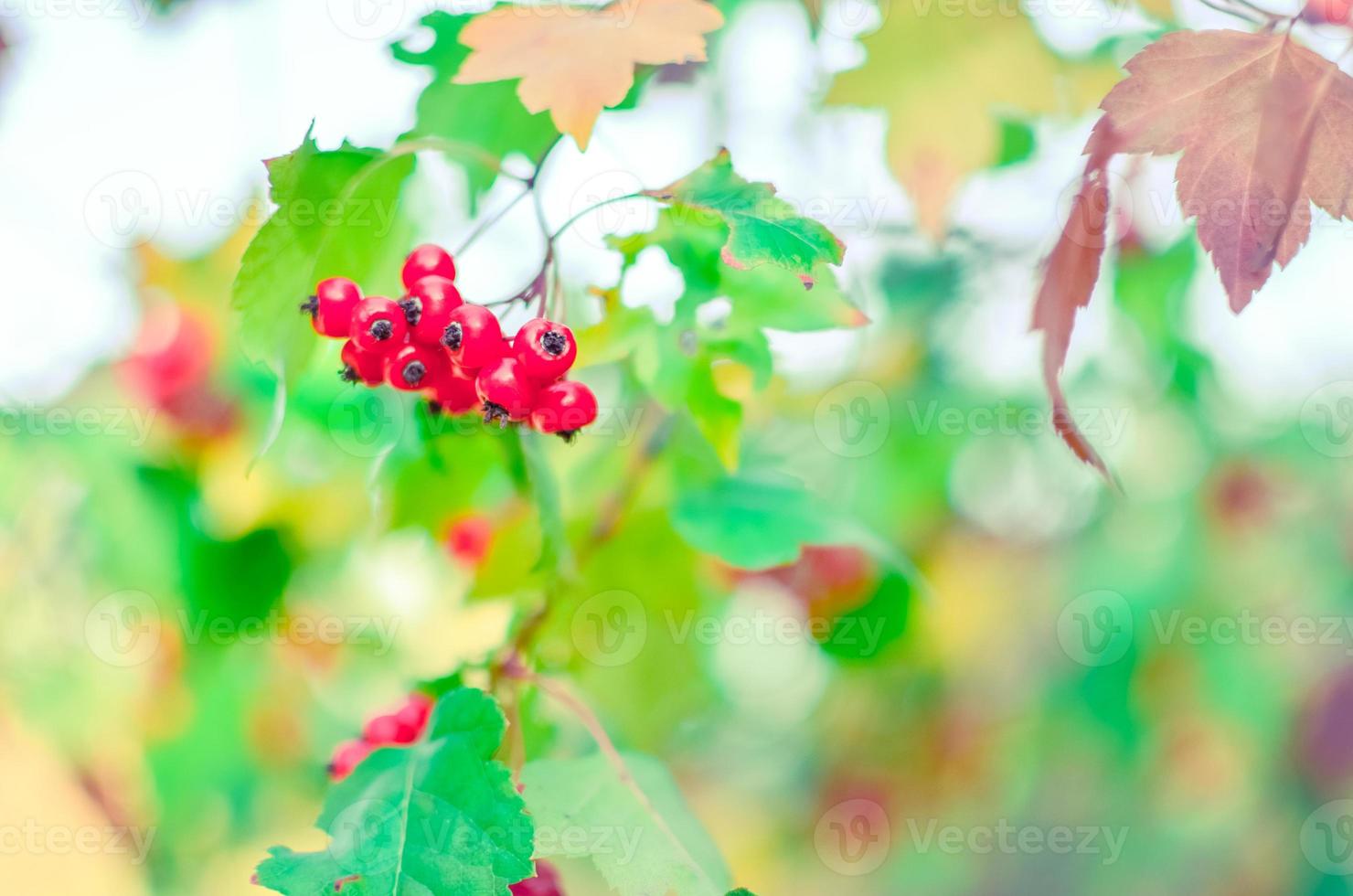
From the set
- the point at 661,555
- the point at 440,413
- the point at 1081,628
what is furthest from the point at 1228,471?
the point at 440,413

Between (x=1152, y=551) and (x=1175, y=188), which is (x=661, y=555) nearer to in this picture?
(x=1175, y=188)

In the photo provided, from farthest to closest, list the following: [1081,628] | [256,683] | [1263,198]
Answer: [1081,628], [256,683], [1263,198]

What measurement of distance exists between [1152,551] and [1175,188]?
157cm

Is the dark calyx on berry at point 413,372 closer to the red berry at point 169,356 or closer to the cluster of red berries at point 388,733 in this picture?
the cluster of red berries at point 388,733

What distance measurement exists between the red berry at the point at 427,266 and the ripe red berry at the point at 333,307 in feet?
0.19

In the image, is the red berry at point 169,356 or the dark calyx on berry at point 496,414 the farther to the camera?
the red berry at point 169,356

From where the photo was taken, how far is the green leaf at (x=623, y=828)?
0.76 metres

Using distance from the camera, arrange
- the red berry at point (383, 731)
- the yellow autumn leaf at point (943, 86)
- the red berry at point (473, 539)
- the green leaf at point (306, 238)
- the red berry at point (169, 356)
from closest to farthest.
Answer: the green leaf at point (306, 238) < the red berry at point (383, 731) < the yellow autumn leaf at point (943, 86) < the red berry at point (473, 539) < the red berry at point (169, 356)

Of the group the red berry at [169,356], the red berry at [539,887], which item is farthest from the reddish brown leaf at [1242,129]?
the red berry at [169,356]

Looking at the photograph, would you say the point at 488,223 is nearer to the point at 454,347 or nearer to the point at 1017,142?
the point at 454,347

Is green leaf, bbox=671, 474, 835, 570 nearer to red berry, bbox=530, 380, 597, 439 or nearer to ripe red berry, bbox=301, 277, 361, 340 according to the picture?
red berry, bbox=530, 380, 597, 439

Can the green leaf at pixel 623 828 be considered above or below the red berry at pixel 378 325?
below

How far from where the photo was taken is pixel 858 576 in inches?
67.5

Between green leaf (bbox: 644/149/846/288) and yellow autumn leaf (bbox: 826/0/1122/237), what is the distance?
1.71ft
